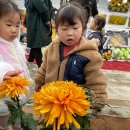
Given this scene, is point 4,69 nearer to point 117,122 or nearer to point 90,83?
point 90,83

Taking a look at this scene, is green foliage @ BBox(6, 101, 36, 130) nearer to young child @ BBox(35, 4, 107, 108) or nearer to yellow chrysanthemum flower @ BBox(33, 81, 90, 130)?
yellow chrysanthemum flower @ BBox(33, 81, 90, 130)

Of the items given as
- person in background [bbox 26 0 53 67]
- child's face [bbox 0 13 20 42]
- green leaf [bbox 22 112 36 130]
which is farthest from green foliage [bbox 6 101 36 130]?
person in background [bbox 26 0 53 67]

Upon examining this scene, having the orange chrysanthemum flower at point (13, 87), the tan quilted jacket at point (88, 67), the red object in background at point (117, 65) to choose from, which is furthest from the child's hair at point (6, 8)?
the red object in background at point (117, 65)

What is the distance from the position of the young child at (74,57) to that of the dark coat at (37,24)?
2.81 metres

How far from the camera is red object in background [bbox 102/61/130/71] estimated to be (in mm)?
6312

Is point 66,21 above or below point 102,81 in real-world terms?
above

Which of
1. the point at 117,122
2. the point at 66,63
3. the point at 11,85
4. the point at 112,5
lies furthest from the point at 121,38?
the point at 11,85

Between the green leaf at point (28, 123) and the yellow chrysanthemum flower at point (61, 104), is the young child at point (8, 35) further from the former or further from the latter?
the yellow chrysanthemum flower at point (61, 104)

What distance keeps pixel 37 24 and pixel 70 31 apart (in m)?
3.14

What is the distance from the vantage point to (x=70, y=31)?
1746 mm

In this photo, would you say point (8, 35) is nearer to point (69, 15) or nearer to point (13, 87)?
point (69, 15)

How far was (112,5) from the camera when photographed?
7.83 m

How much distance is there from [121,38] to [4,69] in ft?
21.3

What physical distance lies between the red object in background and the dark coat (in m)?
1.81
